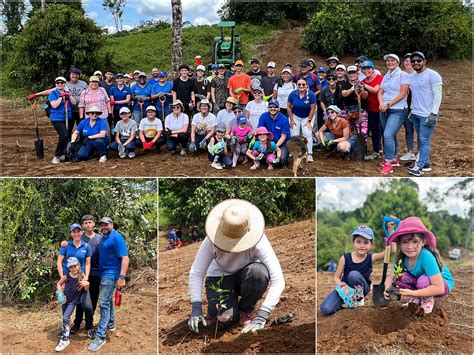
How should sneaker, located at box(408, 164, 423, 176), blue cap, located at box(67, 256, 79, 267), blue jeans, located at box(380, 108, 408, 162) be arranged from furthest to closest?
sneaker, located at box(408, 164, 423, 176) < blue jeans, located at box(380, 108, 408, 162) < blue cap, located at box(67, 256, 79, 267)

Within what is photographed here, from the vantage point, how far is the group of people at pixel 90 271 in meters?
3.79

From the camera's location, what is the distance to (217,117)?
6.46m

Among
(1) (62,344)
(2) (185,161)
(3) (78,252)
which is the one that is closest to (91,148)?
(2) (185,161)

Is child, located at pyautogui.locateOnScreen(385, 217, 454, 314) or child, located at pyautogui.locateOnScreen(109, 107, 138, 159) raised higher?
child, located at pyautogui.locateOnScreen(109, 107, 138, 159)

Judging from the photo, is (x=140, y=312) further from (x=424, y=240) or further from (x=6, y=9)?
(x=6, y=9)

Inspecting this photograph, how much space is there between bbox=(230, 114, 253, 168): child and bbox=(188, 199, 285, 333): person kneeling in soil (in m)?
2.80

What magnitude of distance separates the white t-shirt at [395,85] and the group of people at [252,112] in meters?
0.01

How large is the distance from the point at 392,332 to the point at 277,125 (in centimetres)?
335

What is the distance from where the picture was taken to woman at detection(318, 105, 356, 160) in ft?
20.2

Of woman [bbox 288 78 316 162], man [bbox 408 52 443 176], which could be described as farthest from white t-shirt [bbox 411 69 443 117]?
woman [bbox 288 78 316 162]

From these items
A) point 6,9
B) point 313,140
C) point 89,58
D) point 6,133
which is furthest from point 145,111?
point 6,9

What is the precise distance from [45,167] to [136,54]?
14.3 m

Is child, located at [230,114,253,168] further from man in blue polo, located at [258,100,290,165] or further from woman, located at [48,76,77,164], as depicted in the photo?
woman, located at [48,76,77,164]

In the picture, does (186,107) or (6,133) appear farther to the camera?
(6,133)
